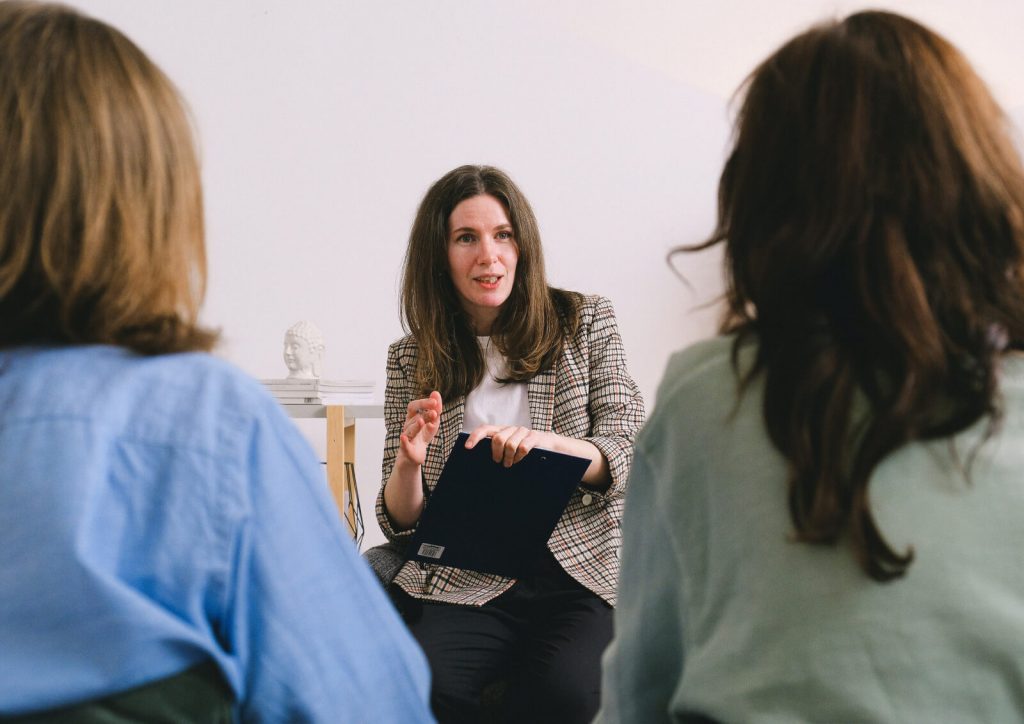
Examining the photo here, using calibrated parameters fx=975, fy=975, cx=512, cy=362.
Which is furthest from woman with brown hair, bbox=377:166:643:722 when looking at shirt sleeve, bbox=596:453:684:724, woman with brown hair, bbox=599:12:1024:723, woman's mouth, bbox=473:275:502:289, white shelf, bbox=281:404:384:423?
woman with brown hair, bbox=599:12:1024:723

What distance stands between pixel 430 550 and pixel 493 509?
0.15m

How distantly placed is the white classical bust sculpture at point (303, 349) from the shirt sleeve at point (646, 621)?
5.20ft

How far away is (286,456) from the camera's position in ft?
2.26

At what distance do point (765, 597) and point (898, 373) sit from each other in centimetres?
18

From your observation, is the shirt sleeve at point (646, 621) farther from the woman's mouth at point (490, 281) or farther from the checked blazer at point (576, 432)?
the woman's mouth at point (490, 281)

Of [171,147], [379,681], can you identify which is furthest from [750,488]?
[171,147]

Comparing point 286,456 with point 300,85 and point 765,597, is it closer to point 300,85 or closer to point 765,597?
point 765,597

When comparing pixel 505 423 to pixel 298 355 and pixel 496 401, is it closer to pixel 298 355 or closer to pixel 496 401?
pixel 496 401

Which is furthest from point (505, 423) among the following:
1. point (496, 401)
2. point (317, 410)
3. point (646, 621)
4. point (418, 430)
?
point (646, 621)

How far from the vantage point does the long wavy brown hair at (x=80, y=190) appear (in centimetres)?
67

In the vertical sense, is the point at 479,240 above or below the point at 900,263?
below

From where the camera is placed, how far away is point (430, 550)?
156 cm

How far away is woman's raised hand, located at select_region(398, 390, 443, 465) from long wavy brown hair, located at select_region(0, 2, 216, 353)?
0.87 metres

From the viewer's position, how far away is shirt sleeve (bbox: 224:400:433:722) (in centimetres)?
66
